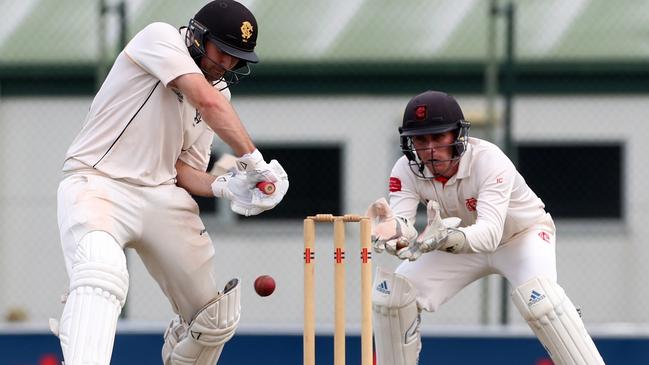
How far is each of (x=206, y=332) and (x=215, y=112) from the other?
3.28 feet

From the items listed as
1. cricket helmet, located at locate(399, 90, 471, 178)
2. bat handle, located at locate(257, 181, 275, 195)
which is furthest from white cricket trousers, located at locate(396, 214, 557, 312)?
bat handle, located at locate(257, 181, 275, 195)

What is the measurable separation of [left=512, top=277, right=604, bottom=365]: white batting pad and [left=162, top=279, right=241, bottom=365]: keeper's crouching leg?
3.58 feet

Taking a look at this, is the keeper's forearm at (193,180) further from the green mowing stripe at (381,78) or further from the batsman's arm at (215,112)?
the green mowing stripe at (381,78)

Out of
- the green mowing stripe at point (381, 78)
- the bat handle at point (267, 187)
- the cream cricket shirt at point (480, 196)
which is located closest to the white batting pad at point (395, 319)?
the cream cricket shirt at point (480, 196)

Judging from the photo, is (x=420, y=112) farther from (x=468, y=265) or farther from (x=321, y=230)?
(x=321, y=230)

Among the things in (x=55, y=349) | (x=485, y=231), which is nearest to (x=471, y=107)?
(x=55, y=349)

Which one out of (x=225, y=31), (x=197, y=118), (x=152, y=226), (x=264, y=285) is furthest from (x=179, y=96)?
(x=264, y=285)

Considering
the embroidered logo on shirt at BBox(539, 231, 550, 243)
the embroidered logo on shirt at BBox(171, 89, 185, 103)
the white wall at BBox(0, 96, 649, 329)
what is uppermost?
the embroidered logo on shirt at BBox(171, 89, 185, 103)

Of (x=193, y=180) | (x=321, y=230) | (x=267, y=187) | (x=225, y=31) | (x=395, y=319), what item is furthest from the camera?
(x=321, y=230)

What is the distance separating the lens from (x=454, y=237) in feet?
17.0

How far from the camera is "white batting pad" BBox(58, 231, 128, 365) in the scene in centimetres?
468

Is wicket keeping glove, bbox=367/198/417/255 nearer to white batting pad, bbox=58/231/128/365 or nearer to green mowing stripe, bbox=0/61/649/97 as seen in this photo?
white batting pad, bbox=58/231/128/365

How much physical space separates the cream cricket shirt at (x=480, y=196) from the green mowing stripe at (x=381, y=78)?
151 inches

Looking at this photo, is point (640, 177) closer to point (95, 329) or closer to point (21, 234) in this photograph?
point (21, 234)
